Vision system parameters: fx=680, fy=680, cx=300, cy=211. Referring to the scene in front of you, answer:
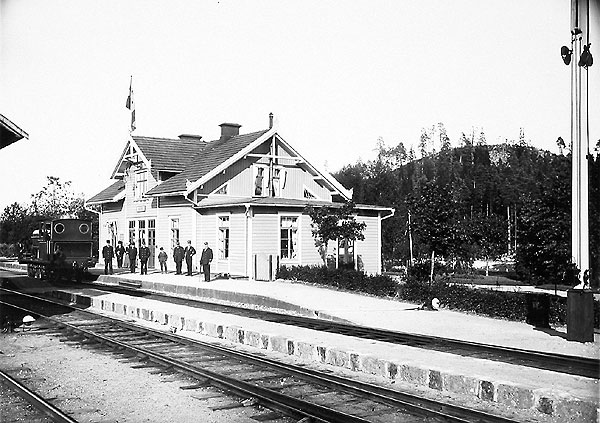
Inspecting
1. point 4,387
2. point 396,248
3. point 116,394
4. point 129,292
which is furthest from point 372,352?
point 396,248

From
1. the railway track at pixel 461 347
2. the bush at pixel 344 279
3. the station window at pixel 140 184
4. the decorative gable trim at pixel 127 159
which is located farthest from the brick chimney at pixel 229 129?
the railway track at pixel 461 347

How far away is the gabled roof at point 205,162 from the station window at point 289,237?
464cm

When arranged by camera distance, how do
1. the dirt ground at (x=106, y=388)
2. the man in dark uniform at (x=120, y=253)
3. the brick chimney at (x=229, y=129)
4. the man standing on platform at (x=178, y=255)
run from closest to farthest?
the dirt ground at (x=106, y=388) < the man standing on platform at (x=178, y=255) < the brick chimney at (x=229, y=129) < the man in dark uniform at (x=120, y=253)

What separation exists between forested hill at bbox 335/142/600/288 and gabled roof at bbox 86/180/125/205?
16496mm

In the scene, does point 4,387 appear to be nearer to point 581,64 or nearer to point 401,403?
point 401,403

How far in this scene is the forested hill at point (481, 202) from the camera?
19.0 metres

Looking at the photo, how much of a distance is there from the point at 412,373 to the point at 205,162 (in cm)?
2465

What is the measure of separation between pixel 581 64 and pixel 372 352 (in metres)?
6.51

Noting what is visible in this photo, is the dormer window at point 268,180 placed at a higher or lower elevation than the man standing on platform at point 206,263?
higher

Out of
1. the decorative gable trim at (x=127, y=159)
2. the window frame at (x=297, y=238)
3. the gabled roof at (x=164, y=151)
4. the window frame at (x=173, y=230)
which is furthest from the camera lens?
the gabled roof at (x=164, y=151)

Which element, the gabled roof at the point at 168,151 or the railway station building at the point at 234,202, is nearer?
the railway station building at the point at 234,202

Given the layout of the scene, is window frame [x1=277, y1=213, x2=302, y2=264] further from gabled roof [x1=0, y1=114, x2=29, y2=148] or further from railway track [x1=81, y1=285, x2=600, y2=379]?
gabled roof [x1=0, y1=114, x2=29, y2=148]

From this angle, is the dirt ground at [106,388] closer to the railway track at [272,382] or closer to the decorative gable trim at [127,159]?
the railway track at [272,382]

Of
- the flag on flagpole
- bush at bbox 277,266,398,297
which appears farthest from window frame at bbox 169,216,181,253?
bush at bbox 277,266,398,297
